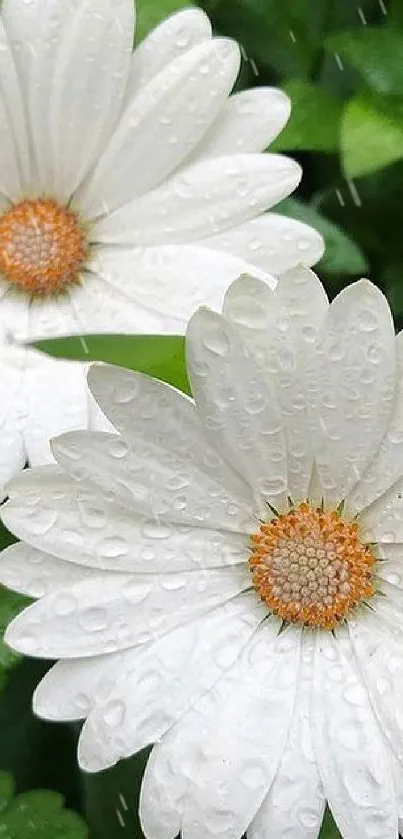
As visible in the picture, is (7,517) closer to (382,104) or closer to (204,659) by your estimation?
(204,659)

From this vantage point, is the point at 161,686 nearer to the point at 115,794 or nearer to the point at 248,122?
the point at 115,794

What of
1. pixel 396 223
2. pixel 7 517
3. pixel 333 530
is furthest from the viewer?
pixel 396 223

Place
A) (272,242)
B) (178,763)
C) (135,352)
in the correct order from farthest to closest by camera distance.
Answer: (272,242) < (178,763) < (135,352)

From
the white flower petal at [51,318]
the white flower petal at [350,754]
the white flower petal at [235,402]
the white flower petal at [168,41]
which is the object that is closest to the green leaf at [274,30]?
the white flower petal at [168,41]

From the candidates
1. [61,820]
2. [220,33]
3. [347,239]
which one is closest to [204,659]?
[61,820]

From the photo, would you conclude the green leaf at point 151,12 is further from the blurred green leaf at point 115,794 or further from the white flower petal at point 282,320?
the blurred green leaf at point 115,794

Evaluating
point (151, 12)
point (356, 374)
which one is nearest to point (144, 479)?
point (356, 374)
